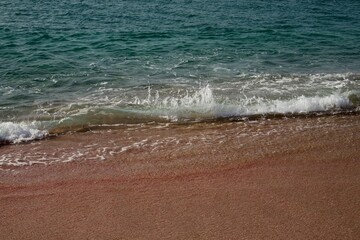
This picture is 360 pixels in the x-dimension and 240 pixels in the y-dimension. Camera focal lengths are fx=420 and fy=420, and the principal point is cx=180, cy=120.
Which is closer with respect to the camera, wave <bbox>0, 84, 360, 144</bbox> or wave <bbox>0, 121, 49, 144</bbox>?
wave <bbox>0, 121, 49, 144</bbox>

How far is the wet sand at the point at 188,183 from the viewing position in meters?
4.74

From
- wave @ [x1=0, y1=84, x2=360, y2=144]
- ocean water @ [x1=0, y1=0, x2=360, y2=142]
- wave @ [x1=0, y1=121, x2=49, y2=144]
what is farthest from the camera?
ocean water @ [x1=0, y1=0, x2=360, y2=142]

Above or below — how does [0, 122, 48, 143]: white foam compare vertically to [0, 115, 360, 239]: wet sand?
above

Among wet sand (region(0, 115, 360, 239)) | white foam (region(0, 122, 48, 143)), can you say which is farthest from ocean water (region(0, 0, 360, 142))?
wet sand (region(0, 115, 360, 239))

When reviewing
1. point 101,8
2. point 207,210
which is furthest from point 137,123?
point 101,8

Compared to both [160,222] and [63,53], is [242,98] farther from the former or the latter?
[63,53]

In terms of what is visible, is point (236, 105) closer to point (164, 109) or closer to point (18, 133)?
point (164, 109)

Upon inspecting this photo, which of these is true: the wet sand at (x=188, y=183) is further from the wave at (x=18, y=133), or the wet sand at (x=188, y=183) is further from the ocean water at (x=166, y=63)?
the ocean water at (x=166, y=63)

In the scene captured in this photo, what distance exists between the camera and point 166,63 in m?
12.5

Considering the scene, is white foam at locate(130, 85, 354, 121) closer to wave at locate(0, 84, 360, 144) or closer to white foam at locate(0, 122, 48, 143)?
wave at locate(0, 84, 360, 144)

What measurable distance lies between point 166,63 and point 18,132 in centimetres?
592

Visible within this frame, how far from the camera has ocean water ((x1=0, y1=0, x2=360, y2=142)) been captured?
28.2ft

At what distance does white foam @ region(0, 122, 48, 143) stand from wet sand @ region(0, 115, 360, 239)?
0.91 feet

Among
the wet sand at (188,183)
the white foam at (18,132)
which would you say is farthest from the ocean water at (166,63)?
the wet sand at (188,183)
